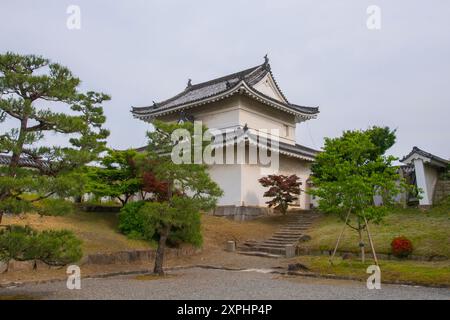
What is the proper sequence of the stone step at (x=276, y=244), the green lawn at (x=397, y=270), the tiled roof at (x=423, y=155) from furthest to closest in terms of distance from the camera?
the tiled roof at (x=423, y=155) < the stone step at (x=276, y=244) < the green lawn at (x=397, y=270)

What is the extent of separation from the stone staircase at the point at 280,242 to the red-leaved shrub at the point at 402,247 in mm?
4156

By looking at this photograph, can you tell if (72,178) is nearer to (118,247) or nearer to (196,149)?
(196,149)

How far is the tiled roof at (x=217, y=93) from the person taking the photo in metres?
25.4

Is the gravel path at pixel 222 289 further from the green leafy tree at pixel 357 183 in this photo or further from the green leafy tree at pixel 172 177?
the green leafy tree at pixel 357 183

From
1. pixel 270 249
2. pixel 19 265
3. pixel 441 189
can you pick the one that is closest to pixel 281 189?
pixel 270 249

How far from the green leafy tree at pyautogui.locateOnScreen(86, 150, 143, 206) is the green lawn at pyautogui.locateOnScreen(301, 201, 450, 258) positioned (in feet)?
26.0

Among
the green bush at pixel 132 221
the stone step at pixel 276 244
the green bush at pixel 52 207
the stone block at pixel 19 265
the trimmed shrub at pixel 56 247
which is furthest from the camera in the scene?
the stone step at pixel 276 244

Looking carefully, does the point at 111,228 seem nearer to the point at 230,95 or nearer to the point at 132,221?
the point at 132,221

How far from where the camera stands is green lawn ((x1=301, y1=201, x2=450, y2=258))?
14.2m

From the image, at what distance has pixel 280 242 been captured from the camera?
704 inches

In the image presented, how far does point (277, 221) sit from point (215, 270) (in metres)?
9.13

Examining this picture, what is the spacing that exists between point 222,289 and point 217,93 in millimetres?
17574

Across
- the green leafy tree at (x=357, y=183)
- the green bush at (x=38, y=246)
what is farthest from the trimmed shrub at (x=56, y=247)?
the green leafy tree at (x=357, y=183)
